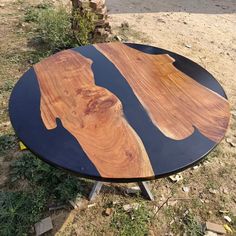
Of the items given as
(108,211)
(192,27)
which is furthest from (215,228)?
(192,27)

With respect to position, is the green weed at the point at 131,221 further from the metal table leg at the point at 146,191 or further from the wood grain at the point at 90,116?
the wood grain at the point at 90,116

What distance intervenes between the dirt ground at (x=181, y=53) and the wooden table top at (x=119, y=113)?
2.99 feet

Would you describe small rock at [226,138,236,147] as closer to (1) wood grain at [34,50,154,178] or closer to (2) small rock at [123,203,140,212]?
(2) small rock at [123,203,140,212]

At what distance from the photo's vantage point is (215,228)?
2.32 metres

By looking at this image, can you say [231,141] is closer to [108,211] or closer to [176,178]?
[176,178]

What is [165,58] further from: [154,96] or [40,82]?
[40,82]

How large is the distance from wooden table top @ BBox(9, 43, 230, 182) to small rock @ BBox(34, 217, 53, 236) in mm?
880

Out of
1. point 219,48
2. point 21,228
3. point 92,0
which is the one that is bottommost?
point 21,228

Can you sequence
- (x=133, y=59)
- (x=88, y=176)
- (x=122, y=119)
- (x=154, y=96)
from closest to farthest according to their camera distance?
(x=88, y=176) < (x=122, y=119) < (x=154, y=96) < (x=133, y=59)

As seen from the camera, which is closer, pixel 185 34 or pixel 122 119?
pixel 122 119

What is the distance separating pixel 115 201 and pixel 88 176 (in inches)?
41.7

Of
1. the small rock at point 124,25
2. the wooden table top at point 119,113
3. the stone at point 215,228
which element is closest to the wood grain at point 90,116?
the wooden table top at point 119,113

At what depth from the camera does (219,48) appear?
4617 mm

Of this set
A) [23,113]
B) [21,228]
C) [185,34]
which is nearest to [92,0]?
[185,34]
